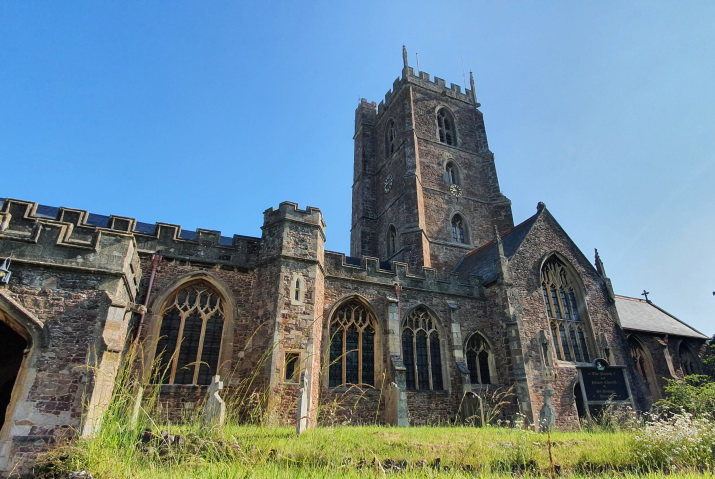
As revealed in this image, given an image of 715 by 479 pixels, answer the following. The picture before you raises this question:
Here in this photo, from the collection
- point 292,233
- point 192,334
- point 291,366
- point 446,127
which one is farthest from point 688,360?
point 192,334

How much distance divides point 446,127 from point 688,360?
1859 centimetres

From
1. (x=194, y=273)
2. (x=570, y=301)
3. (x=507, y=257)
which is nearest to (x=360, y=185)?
(x=507, y=257)

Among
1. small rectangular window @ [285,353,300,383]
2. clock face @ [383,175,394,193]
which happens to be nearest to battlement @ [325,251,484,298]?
small rectangular window @ [285,353,300,383]

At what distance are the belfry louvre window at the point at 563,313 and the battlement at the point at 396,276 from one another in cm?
289

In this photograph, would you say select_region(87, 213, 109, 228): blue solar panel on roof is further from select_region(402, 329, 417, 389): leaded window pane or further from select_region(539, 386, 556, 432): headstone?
select_region(539, 386, 556, 432): headstone

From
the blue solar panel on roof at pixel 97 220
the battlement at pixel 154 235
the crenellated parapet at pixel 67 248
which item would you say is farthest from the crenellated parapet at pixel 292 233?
the blue solar panel on roof at pixel 97 220

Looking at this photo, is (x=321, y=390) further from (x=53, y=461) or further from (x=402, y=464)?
(x=53, y=461)

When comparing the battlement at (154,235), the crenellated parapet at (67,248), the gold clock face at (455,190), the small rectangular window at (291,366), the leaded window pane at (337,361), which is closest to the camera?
the crenellated parapet at (67,248)

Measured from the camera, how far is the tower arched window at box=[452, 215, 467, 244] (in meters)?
23.2

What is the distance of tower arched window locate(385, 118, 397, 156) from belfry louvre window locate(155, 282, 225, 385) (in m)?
18.3

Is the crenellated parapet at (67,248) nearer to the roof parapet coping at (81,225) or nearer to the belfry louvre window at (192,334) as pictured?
the roof parapet coping at (81,225)

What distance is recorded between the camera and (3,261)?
25.4 ft

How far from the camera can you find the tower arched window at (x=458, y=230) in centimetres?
2325

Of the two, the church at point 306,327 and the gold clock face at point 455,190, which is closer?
the church at point 306,327
